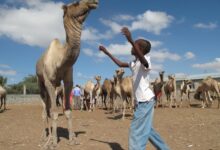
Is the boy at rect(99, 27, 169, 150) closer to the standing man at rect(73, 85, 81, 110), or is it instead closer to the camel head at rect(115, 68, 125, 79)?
the camel head at rect(115, 68, 125, 79)

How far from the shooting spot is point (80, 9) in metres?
7.41

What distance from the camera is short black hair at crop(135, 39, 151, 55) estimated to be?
5880mm

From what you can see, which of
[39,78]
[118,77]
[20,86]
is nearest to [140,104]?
[39,78]

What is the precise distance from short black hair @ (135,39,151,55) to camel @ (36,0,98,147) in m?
1.80

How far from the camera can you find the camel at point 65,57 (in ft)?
24.2

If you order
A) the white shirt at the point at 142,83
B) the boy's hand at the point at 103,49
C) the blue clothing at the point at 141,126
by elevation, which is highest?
the boy's hand at the point at 103,49

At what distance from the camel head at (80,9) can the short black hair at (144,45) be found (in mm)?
1801

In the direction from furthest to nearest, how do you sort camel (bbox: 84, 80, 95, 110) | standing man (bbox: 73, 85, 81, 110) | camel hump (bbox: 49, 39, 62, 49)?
standing man (bbox: 73, 85, 81, 110)
camel (bbox: 84, 80, 95, 110)
camel hump (bbox: 49, 39, 62, 49)

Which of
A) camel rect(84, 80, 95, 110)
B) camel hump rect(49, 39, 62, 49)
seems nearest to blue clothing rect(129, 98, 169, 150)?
camel hump rect(49, 39, 62, 49)

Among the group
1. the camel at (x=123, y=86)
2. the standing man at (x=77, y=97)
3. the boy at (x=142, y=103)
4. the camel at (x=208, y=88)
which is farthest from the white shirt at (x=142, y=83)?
the standing man at (x=77, y=97)

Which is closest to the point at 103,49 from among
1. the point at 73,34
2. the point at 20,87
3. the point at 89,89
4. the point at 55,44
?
the point at 73,34

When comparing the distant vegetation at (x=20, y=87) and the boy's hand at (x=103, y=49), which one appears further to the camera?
the distant vegetation at (x=20, y=87)

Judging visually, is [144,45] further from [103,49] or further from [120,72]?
[120,72]

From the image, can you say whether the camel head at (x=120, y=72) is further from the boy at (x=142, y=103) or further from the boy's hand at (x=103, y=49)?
the boy at (x=142, y=103)
